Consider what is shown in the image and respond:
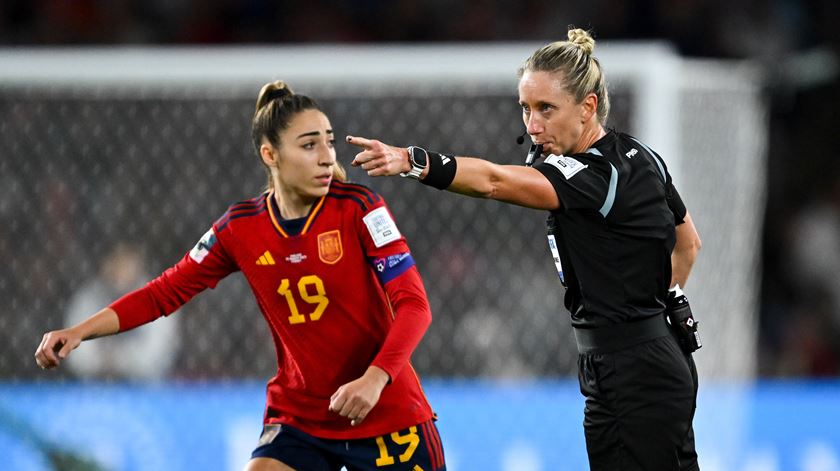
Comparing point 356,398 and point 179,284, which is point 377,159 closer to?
point 356,398

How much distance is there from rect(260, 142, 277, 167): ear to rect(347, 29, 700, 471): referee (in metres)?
0.81

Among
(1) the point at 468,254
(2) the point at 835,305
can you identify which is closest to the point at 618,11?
(2) the point at 835,305

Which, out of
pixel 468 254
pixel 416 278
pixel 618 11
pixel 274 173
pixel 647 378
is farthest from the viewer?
pixel 618 11

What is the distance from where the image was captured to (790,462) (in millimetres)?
5809

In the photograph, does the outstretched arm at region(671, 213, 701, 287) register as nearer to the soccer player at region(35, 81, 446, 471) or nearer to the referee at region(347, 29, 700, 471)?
the referee at region(347, 29, 700, 471)

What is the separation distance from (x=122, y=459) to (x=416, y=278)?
2793 mm

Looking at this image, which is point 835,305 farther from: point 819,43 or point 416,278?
point 416,278

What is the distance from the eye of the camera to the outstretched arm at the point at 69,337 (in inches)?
134

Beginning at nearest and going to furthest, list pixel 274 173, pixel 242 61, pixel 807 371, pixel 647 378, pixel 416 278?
pixel 647 378
pixel 416 278
pixel 274 173
pixel 242 61
pixel 807 371

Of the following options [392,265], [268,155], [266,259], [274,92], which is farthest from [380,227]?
[274,92]

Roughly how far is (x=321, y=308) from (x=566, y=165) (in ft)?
2.83

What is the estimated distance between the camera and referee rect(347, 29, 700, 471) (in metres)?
3.08

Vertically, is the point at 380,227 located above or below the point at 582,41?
below

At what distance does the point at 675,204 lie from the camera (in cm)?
337
